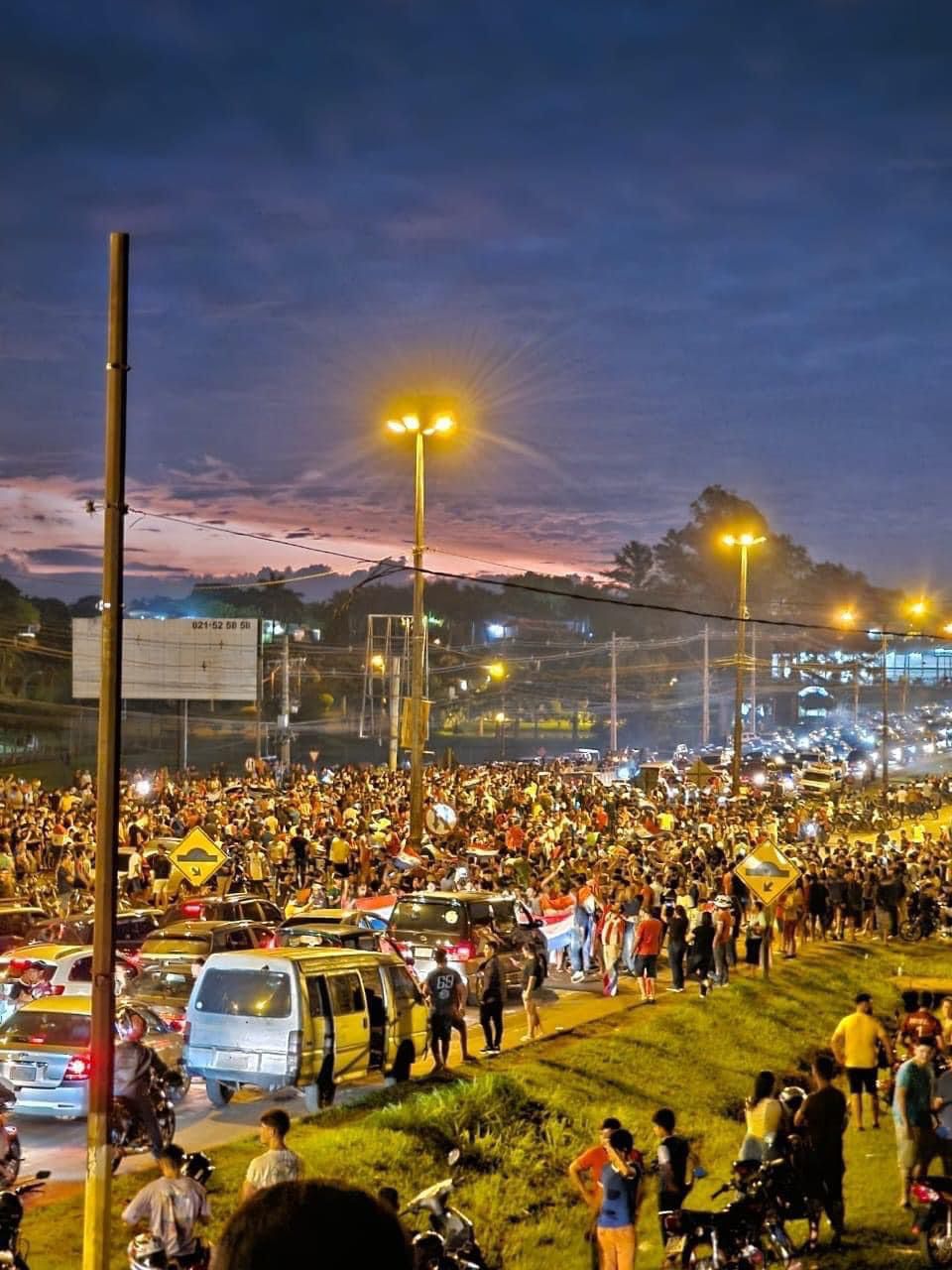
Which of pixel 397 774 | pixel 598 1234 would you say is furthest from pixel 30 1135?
pixel 397 774

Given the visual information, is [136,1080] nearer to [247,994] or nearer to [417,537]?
[247,994]

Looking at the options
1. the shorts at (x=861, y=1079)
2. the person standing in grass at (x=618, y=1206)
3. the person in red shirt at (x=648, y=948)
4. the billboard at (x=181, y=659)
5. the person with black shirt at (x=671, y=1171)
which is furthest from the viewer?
the billboard at (x=181, y=659)

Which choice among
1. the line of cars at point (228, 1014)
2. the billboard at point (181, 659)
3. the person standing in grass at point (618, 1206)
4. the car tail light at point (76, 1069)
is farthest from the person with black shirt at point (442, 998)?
the billboard at point (181, 659)

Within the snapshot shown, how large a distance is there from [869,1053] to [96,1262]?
8838 millimetres

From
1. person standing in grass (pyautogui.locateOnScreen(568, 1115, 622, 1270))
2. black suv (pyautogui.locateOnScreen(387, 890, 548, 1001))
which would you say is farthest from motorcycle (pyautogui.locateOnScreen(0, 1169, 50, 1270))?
black suv (pyautogui.locateOnScreen(387, 890, 548, 1001))

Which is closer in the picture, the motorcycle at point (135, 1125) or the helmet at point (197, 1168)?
the helmet at point (197, 1168)

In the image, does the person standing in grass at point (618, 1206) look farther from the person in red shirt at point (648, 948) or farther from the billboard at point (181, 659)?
the billboard at point (181, 659)

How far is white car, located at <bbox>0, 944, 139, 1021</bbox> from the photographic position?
17.2 metres

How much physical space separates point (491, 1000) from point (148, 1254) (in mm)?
9493

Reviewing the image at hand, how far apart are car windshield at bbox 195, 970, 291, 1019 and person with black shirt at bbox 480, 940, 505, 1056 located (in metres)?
3.88

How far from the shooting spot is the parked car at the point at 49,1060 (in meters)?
14.0

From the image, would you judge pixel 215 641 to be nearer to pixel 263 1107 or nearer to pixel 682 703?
pixel 263 1107

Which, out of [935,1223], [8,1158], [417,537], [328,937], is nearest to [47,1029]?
[8,1158]

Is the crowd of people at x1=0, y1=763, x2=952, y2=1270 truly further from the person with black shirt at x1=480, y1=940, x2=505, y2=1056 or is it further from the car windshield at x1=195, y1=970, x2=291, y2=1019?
the car windshield at x1=195, y1=970, x2=291, y2=1019
